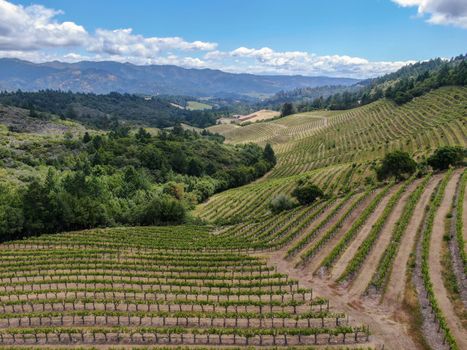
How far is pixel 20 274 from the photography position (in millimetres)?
49906

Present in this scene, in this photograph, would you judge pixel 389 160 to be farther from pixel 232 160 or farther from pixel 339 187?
pixel 232 160

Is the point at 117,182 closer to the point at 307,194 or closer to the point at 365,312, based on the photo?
the point at 307,194

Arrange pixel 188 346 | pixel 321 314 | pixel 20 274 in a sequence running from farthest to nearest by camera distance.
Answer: pixel 20 274 < pixel 321 314 < pixel 188 346

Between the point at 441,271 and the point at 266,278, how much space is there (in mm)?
20249

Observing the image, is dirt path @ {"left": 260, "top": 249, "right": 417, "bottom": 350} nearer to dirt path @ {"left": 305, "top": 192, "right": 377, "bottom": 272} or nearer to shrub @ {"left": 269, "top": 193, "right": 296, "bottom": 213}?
dirt path @ {"left": 305, "top": 192, "right": 377, "bottom": 272}

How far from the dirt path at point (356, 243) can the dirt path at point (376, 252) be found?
84.9 inches

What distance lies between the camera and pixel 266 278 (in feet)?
152

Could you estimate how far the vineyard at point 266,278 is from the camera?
34375 millimetres

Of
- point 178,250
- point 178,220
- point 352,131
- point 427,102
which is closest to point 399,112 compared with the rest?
point 427,102

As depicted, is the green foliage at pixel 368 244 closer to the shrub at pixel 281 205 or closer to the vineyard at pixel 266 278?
the vineyard at pixel 266 278

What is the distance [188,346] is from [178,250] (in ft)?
88.5

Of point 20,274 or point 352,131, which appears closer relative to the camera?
point 20,274

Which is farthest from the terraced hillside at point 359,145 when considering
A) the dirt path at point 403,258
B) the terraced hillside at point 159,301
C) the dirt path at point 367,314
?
the dirt path at point 367,314

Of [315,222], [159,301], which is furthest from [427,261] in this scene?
[159,301]
